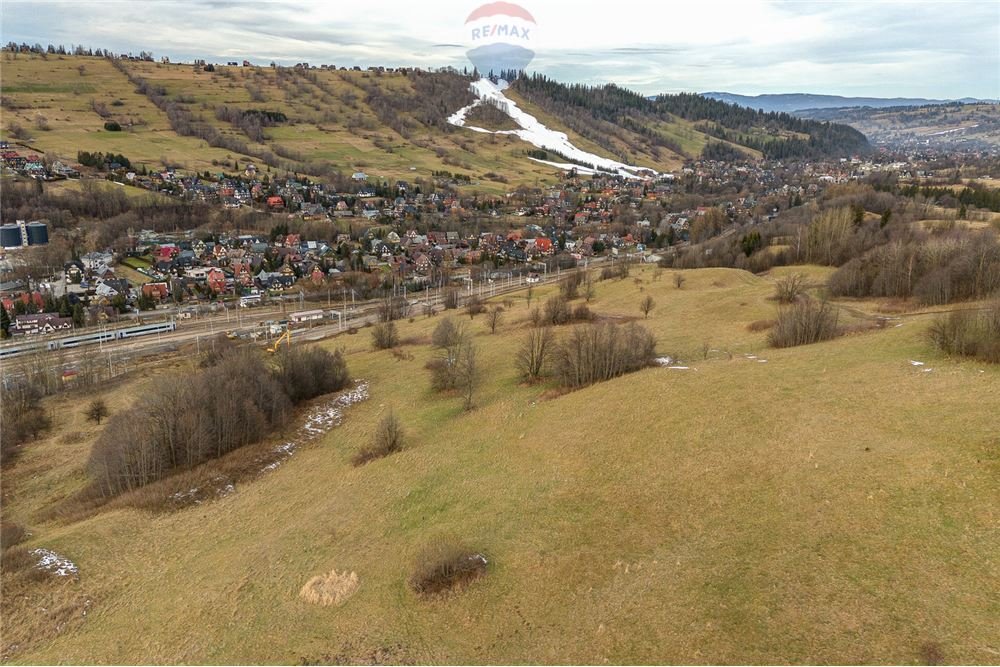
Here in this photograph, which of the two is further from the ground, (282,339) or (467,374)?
(467,374)

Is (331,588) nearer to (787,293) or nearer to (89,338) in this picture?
(787,293)

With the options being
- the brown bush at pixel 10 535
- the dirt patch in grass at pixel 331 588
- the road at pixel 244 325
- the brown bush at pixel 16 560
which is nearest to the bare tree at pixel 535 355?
the dirt patch in grass at pixel 331 588

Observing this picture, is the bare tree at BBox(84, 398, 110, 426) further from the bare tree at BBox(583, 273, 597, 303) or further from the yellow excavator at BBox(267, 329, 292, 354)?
the bare tree at BBox(583, 273, 597, 303)

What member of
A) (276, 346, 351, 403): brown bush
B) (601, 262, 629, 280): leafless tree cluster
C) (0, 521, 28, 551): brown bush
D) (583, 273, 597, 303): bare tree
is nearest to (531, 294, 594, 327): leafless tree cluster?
(583, 273, 597, 303): bare tree

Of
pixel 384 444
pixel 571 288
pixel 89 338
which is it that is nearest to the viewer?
pixel 384 444

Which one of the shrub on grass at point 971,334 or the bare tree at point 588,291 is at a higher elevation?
the shrub on grass at point 971,334

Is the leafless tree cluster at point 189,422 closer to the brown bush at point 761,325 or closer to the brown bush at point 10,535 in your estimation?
the brown bush at point 10,535

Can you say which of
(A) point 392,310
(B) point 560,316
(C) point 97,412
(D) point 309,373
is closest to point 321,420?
(D) point 309,373
